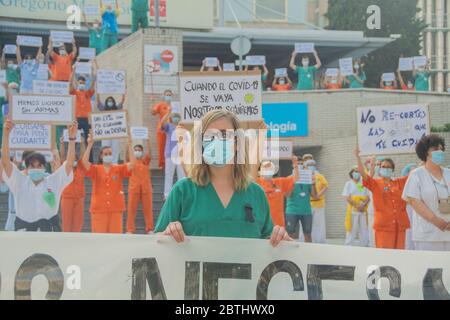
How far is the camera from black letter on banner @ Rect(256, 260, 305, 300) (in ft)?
13.8

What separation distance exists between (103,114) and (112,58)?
24.2 ft

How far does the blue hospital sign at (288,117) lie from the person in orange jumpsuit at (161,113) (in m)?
3.89

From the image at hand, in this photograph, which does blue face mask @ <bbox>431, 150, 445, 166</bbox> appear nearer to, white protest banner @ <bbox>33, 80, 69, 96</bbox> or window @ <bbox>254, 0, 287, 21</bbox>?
white protest banner @ <bbox>33, 80, 69, 96</bbox>

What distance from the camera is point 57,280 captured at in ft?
13.4

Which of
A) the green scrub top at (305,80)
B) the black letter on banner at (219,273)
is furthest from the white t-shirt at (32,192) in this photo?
the green scrub top at (305,80)

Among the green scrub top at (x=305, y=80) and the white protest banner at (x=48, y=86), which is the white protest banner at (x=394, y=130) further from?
the green scrub top at (x=305, y=80)

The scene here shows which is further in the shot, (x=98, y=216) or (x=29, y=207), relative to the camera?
(x=98, y=216)

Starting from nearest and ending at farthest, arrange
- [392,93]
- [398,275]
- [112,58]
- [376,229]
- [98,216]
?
1. [398,275]
2. [376,229]
3. [98,216]
4. [112,58]
5. [392,93]

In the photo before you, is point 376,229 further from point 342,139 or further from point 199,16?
point 199,16

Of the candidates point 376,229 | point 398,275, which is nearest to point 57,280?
point 398,275

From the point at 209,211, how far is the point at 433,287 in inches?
55.4

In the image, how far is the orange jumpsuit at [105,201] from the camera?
10.8 m

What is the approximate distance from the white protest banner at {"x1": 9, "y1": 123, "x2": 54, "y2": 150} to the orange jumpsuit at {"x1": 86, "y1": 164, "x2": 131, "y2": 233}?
2.35ft

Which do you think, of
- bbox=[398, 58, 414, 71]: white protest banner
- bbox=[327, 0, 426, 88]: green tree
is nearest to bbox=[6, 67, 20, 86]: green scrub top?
bbox=[398, 58, 414, 71]: white protest banner
